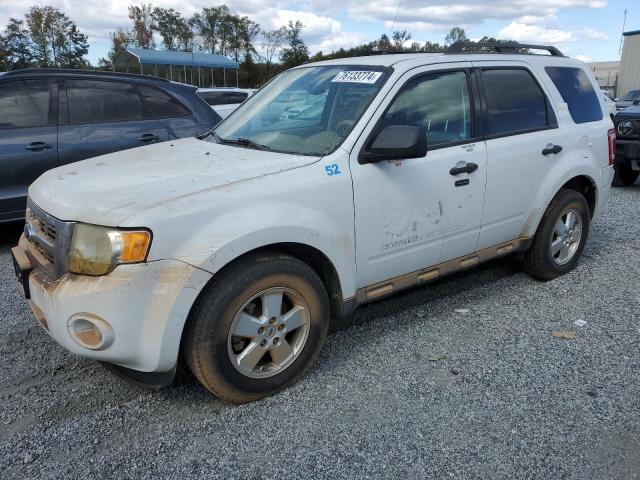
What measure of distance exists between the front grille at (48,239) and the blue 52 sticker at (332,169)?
131 centimetres

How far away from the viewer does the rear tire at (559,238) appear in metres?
4.42

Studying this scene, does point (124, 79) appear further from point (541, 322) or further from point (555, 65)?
point (541, 322)

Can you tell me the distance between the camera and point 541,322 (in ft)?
12.7

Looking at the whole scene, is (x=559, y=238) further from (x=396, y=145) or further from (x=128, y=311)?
(x=128, y=311)

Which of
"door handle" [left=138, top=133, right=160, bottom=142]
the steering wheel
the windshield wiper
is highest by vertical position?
the steering wheel

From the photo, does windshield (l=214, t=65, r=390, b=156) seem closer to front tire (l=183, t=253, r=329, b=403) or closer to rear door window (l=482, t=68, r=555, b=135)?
front tire (l=183, t=253, r=329, b=403)

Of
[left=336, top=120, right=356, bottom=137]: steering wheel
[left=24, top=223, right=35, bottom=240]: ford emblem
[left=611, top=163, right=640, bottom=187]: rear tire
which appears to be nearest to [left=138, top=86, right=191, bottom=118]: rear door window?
[left=24, top=223, right=35, bottom=240]: ford emblem

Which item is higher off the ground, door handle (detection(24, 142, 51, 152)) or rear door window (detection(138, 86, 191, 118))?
rear door window (detection(138, 86, 191, 118))

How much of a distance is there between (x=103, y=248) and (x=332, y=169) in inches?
49.0

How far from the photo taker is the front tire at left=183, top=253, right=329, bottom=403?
103 inches

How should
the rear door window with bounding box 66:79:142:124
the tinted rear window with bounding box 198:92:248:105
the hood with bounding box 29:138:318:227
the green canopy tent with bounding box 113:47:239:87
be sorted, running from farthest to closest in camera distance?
the green canopy tent with bounding box 113:47:239:87 < the tinted rear window with bounding box 198:92:248:105 < the rear door window with bounding box 66:79:142:124 < the hood with bounding box 29:138:318:227

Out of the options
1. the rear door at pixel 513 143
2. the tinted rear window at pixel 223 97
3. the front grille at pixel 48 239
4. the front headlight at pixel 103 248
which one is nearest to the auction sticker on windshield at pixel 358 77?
the rear door at pixel 513 143

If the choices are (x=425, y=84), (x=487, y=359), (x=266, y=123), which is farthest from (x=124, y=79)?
(x=487, y=359)

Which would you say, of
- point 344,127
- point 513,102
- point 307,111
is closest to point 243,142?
point 307,111
